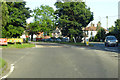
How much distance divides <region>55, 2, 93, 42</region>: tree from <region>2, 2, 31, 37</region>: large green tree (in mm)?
→ 10274

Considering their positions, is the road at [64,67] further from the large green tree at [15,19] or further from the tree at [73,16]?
the tree at [73,16]

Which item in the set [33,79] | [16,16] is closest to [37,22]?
[16,16]

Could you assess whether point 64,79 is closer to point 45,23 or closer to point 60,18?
point 60,18

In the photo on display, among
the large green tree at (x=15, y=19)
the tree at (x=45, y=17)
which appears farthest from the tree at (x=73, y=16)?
the tree at (x=45, y=17)

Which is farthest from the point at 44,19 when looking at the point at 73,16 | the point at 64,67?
the point at 64,67

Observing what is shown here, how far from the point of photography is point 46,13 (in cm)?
8200

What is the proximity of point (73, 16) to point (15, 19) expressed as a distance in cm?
1532

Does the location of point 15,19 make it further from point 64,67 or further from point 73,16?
point 64,67

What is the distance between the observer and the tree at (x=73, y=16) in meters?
49.1

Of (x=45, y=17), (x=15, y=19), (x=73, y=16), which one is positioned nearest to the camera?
(x=15, y=19)

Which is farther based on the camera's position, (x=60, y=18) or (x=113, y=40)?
(x=60, y=18)

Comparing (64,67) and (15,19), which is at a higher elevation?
(15,19)

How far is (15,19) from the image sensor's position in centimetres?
4041

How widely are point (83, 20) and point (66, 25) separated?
433cm
